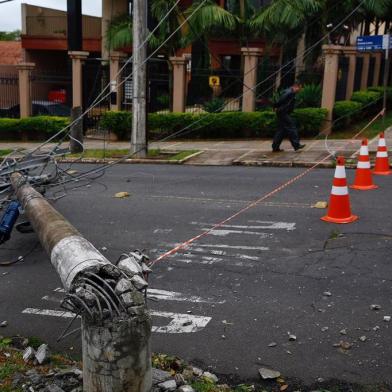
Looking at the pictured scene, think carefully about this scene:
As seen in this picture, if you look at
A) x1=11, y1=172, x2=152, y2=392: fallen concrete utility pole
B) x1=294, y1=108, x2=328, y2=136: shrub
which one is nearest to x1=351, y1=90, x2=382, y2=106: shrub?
x1=294, y1=108, x2=328, y2=136: shrub

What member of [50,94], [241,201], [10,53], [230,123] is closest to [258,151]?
[230,123]

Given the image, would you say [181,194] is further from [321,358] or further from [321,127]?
[321,127]

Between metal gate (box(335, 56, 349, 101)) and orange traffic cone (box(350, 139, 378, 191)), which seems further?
metal gate (box(335, 56, 349, 101))

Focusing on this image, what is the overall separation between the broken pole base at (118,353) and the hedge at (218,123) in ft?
48.4

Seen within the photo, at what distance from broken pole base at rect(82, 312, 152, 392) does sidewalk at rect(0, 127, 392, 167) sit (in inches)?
416

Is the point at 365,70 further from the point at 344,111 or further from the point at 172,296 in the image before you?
the point at 172,296

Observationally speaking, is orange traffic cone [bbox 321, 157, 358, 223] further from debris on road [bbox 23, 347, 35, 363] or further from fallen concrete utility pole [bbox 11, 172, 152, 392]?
fallen concrete utility pole [bbox 11, 172, 152, 392]

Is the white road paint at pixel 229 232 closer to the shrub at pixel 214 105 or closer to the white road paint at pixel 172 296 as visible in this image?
the white road paint at pixel 172 296

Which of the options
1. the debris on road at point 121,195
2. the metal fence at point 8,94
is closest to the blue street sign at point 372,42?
the debris on road at point 121,195

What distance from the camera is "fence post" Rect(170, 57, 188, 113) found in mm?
19672

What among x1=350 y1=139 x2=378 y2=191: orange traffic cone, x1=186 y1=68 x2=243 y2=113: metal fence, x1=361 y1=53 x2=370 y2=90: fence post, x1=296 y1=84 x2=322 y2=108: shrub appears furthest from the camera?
x1=361 y1=53 x2=370 y2=90: fence post

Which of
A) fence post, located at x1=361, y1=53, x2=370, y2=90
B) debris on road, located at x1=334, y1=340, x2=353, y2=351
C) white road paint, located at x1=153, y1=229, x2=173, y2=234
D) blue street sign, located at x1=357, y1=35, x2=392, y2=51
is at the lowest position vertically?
white road paint, located at x1=153, y1=229, x2=173, y2=234

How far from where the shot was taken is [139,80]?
15297 mm

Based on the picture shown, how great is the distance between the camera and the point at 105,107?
79.2 ft
